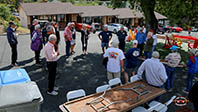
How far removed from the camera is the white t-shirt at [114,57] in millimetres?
5270

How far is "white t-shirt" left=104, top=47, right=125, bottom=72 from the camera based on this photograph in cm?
527

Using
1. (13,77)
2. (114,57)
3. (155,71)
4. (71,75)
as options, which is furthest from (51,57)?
(155,71)

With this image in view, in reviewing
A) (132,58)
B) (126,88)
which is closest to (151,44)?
(132,58)

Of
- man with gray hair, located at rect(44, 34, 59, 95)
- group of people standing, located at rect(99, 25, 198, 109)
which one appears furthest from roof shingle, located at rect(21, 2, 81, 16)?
group of people standing, located at rect(99, 25, 198, 109)

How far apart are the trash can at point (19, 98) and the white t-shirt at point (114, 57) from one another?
2630 mm

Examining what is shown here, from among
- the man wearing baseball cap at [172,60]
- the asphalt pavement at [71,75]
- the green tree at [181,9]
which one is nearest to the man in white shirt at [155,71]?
the asphalt pavement at [71,75]

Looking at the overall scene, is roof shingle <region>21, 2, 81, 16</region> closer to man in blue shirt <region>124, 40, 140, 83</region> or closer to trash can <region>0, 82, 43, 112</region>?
man in blue shirt <region>124, 40, 140, 83</region>

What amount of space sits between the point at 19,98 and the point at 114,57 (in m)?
3.03

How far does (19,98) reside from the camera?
2.93 meters

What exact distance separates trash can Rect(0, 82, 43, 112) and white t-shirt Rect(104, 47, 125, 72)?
8.63ft

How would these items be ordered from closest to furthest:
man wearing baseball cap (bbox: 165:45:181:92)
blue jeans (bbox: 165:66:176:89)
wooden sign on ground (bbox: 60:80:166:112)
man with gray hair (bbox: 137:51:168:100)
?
wooden sign on ground (bbox: 60:80:166:112) → man with gray hair (bbox: 137:51:168:100) → man wearing baseball cap (bbox: 165:45:181:92) → blue jeans (bbox: 165:66:176:89)

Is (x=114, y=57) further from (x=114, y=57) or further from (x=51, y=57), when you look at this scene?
(x=51, y=57)

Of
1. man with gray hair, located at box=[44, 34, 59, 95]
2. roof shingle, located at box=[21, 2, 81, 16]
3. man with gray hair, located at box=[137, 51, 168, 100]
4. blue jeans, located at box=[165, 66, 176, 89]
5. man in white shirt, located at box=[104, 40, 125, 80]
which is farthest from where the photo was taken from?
roof shingle, located at box=[21, 2, 81, 16]

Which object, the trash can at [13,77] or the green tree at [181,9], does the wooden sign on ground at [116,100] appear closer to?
the trash can at [13,77]
